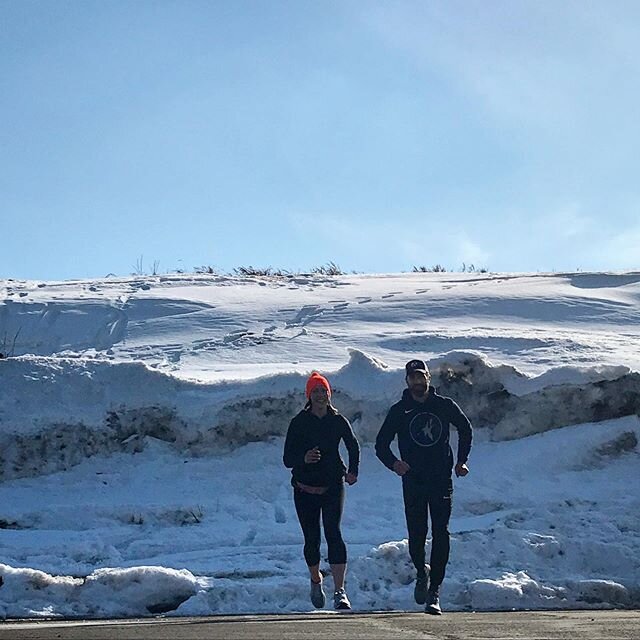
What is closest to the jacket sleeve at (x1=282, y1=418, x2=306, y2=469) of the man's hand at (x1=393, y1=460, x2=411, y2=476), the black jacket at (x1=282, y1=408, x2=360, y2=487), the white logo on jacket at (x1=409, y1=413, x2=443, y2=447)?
the black jacket at (x1=282, y1=408, x2=360, y2=487)

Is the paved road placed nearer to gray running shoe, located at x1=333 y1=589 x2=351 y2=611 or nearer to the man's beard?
gray running shoe, located at x1=333 y1=589 x2=351 y2=611

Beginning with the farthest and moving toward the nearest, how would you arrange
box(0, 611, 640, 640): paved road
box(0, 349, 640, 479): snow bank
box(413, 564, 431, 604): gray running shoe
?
box(0, 349, 640, 479): snow bank < box(413, 564, 431, 604): gray running shoe < box(0, 611, 640, 640): paved road

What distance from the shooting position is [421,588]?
8.30 m

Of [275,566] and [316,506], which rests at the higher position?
[316,506]

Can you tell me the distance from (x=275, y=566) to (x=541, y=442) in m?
4.20

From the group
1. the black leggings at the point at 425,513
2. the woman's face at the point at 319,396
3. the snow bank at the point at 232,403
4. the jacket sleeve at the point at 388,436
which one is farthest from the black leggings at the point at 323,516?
the snow bank at the point at 232,403

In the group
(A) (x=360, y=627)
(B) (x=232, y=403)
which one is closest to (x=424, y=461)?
(A) (x=360, y=627)

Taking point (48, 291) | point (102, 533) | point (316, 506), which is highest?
point (48, 291)

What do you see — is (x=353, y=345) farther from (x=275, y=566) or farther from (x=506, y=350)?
(x=275, y=566)

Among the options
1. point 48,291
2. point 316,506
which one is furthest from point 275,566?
point 48,291

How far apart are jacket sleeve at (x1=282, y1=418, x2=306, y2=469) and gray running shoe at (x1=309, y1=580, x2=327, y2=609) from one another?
2.88 feet

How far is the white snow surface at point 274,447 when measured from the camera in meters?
9.08

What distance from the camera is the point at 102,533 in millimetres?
10805

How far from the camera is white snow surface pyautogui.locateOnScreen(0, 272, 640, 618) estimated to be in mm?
9078
